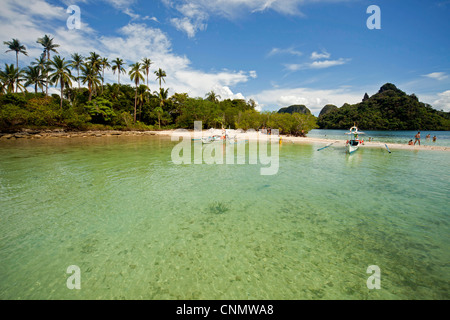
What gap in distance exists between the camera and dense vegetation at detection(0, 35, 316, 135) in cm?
3866

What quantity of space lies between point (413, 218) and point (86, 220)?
13235 mm

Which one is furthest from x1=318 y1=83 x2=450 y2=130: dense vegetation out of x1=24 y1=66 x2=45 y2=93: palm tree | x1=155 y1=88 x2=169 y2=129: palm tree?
x1=24 y1=66 x2=45 y2=93: palm tree

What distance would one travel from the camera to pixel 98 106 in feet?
163

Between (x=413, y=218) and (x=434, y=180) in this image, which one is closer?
(x=413, y=218)

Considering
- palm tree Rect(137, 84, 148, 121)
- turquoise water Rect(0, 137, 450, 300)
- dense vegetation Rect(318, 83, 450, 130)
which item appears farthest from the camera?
dense vegetation Rect(318, 83, 450, 130)

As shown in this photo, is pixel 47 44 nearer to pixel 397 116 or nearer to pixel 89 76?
pixel 89 76

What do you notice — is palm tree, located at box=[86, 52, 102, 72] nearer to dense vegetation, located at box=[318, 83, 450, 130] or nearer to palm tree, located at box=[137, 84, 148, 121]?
palm tree, located at box=[137, 84, 148, 121]

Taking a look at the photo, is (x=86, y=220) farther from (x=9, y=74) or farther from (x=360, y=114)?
(x=360, y=114)

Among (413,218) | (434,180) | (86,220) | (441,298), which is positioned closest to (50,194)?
(86,220)

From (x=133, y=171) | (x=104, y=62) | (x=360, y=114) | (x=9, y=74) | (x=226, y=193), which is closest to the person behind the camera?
(x=226, y=193)

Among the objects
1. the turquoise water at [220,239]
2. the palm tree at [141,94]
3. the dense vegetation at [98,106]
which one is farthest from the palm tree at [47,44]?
the turquoise water at [220,239]

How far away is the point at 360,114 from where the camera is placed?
128 meters

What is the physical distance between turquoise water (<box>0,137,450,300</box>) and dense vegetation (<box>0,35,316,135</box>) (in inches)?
1566

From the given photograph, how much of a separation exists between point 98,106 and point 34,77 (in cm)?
1900
